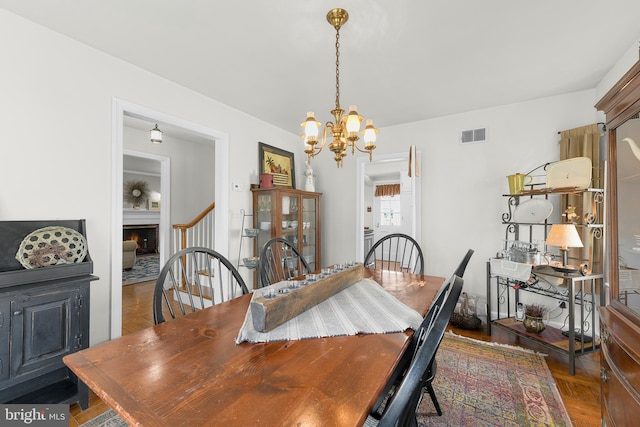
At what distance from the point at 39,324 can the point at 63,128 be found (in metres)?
1.32

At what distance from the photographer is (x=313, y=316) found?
128 cm

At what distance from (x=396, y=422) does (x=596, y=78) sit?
11.3 ft

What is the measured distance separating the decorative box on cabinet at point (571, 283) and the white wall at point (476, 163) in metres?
0.28

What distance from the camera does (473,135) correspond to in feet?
10.6

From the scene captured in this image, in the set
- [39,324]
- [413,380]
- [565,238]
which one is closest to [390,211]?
[565,238]

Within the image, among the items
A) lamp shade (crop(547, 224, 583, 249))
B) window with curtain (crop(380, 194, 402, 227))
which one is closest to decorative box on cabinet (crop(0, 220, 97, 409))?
lamp shade (crop(547, 224, 583, 249))

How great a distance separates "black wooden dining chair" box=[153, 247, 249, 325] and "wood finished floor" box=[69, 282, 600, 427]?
0.38 m

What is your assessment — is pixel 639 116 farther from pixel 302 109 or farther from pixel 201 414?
Result: pixel 302 109

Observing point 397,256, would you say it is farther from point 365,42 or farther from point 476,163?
point 365,42

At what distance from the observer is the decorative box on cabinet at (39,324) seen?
1463 mm

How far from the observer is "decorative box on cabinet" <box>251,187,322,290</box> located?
3379 mm

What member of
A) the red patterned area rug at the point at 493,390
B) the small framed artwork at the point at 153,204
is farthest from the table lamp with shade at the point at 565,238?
the small framed artwork at the point at 153,204

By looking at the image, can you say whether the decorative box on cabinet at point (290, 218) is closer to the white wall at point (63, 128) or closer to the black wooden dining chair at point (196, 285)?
the black wooden dining chair at point (196, 285)

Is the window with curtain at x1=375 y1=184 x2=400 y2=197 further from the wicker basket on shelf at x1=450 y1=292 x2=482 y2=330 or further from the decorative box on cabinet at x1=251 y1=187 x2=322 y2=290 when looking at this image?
the wicker basket on shelf at x1=450 y1=292 x2=482 y2=330
